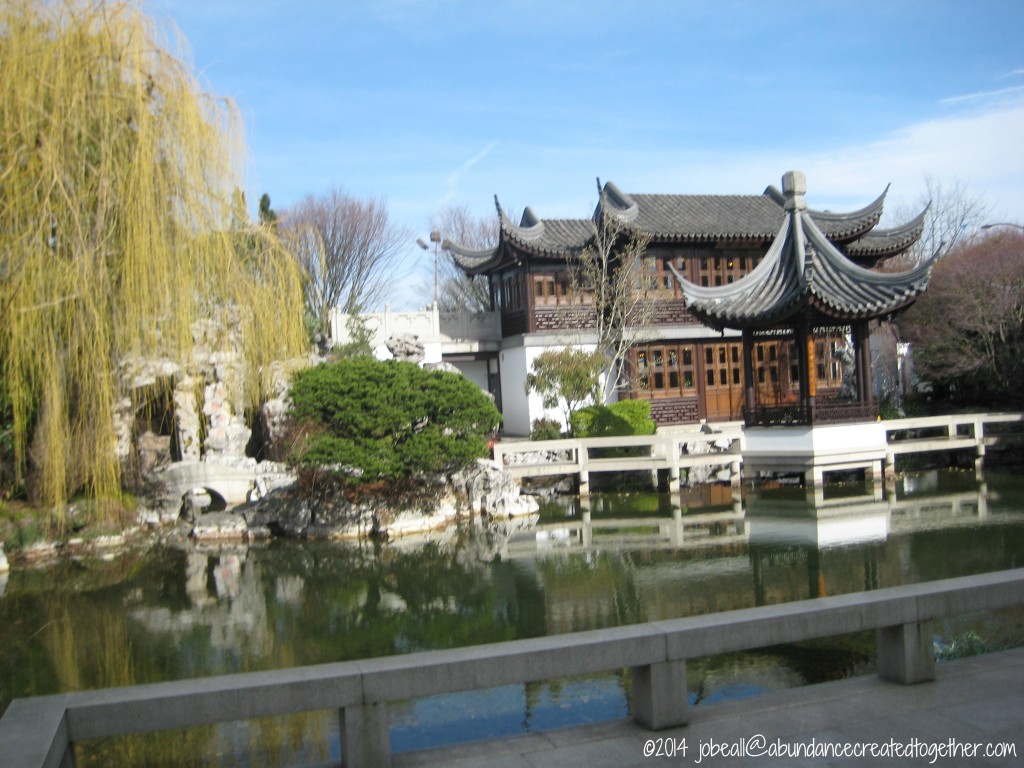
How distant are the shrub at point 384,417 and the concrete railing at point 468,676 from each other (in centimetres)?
712

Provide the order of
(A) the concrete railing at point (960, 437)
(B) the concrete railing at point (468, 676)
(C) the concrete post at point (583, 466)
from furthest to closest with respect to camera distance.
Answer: (A) the concrete railing at point (960, 437) < (C) the concrete post at point (583, 466) < (B) the concrete railing at point (468, 676)

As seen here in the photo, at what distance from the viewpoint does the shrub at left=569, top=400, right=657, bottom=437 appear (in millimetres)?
15242

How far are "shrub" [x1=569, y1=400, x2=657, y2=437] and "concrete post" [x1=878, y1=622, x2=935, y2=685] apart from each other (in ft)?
37.6

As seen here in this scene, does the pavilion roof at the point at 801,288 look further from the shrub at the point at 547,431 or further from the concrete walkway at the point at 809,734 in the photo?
the concrete walkway at the point at 809,734

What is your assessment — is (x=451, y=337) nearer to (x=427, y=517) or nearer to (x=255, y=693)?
(x=427, y=517)

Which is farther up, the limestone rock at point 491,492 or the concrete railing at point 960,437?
the concrete railing at point 960,437

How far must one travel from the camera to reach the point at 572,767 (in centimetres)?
297

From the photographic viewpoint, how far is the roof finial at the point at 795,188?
552 inches

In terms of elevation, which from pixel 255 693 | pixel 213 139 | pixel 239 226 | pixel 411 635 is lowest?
pixel 411 635

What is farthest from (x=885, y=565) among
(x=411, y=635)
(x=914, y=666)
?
(x=914, y=666)

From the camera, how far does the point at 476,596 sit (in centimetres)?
773

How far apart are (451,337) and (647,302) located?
433 centimetres

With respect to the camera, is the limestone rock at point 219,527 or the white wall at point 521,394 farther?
the white wall at point 521,394

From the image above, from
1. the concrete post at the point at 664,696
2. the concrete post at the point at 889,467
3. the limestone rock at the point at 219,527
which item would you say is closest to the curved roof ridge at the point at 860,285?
the concrete post at the point at 889,467
